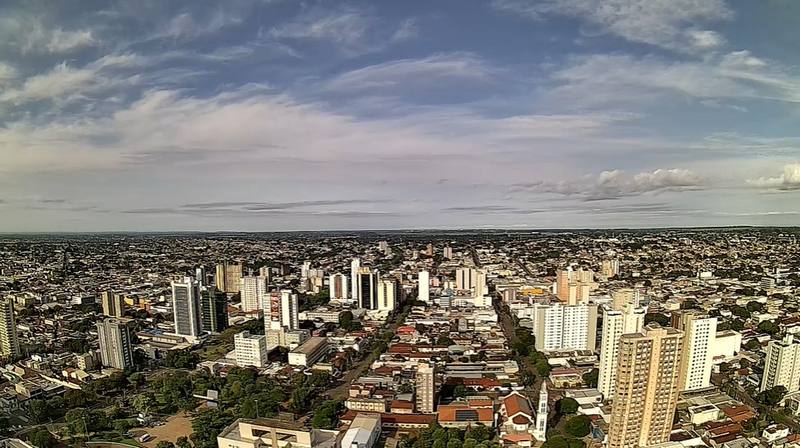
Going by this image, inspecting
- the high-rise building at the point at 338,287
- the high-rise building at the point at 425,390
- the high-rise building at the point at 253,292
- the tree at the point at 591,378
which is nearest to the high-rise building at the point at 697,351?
the tree at the point at 591,378

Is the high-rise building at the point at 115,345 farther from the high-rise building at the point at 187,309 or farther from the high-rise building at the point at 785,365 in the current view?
the high-rise building at the point at 785,365

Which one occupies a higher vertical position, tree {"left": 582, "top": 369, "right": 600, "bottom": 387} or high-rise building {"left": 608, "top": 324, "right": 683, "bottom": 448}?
high-rise building {"left": 608, "top": 324, "right": 683, "bottom": 448}

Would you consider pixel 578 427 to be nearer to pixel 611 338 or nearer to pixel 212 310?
pixel 611 338

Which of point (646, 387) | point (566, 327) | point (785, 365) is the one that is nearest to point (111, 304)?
point (566, 327)

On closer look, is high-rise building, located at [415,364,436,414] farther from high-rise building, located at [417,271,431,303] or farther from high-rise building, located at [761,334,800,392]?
high-rise building, located at [417,271,431,303]

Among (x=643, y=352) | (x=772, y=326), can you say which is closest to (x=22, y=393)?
(x=643, y=352)

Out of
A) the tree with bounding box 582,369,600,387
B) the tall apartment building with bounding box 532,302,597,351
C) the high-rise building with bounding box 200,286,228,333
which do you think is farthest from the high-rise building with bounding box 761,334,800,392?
the high-rise building with bounding box 200,286,228,333
